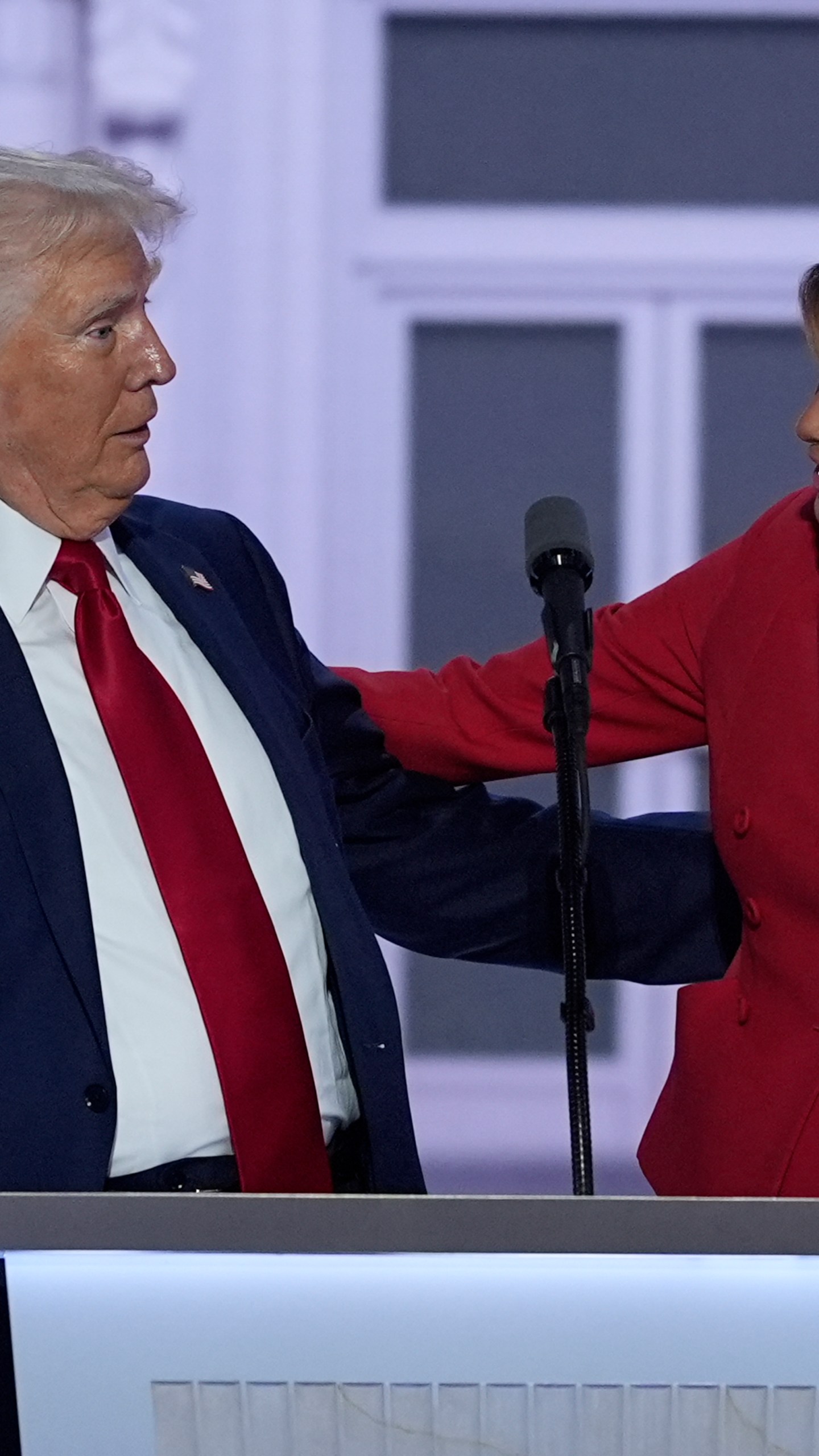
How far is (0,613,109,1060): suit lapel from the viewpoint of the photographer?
136cm

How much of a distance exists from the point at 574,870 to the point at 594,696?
1.37 ft

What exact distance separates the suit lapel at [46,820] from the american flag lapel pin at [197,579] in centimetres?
23

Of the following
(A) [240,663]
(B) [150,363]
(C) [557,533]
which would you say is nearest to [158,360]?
(B) [150,363]

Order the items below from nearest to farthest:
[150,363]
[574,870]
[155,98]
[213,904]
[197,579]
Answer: [574,870]
[213,904]
[150,363]
[197,579]
[155,98]

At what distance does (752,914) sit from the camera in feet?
5.06

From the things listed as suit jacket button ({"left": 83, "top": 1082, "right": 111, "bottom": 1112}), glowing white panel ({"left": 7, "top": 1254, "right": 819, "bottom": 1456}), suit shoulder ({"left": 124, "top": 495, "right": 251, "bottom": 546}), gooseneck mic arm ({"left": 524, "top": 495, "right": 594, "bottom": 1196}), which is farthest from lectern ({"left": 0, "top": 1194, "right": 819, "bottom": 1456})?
suit shoulder ({"left": 124, "top": 495, "right": 251, "bottom": 546})

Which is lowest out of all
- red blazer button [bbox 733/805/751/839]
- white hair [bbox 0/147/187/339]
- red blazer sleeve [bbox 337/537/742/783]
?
red blazer button [bbox 733/805/751/839]

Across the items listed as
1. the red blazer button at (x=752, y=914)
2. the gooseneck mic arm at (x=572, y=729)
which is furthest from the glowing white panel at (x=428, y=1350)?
the red blazer button at (x=752, y=914)

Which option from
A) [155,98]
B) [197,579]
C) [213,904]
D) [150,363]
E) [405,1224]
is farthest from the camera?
[155,98]

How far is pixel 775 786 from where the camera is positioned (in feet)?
5.01

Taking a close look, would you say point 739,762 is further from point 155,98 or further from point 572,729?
point 155,98

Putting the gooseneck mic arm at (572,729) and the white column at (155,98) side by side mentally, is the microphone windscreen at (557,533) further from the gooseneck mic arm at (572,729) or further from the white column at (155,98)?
the white column at (155,98)

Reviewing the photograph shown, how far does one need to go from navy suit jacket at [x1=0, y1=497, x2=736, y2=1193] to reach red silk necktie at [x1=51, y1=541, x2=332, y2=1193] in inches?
A: 2.6

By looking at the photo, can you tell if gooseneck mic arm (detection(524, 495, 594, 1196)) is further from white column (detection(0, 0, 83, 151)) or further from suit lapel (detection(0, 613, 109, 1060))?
white column (detection(0, 0, 83, 151))
